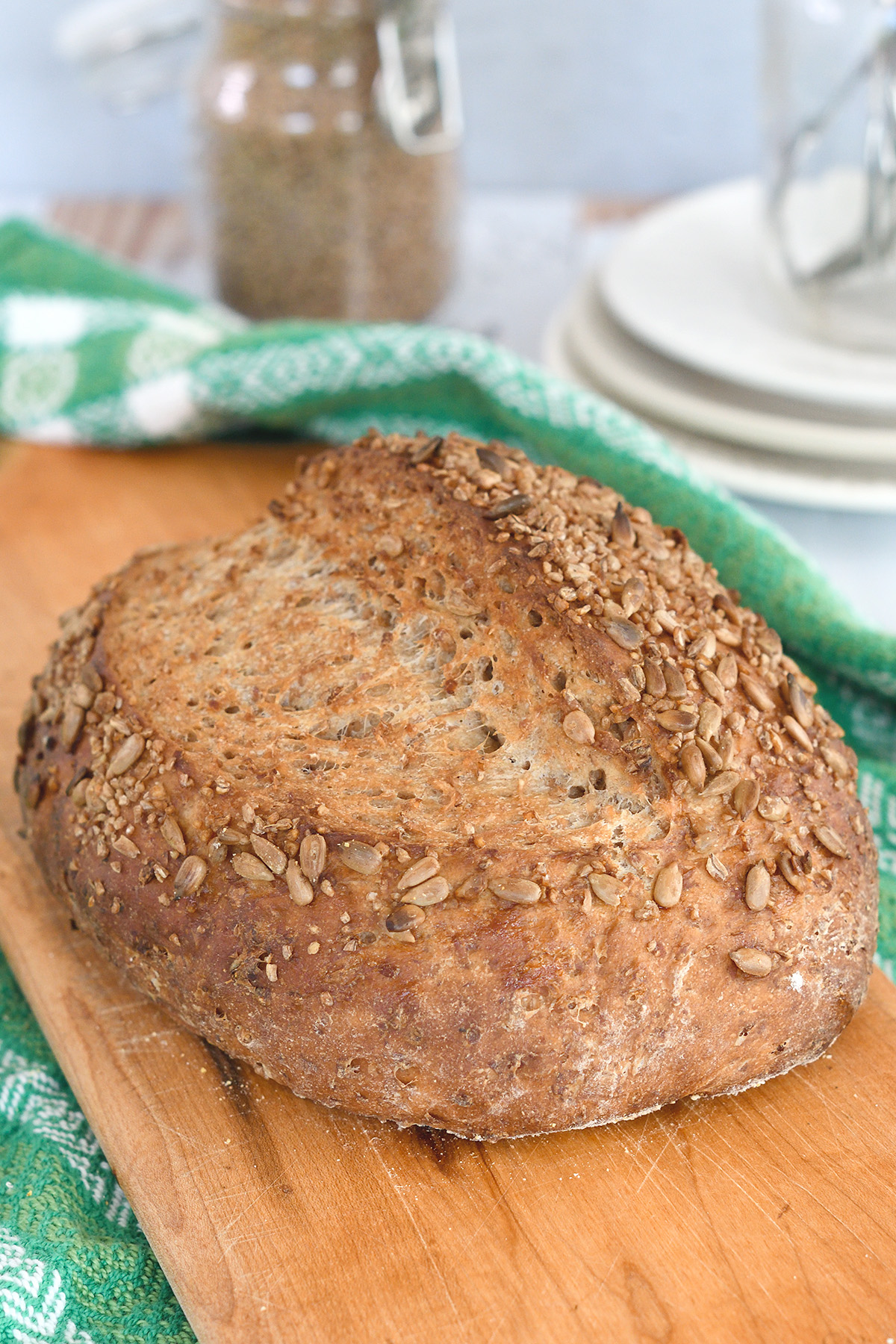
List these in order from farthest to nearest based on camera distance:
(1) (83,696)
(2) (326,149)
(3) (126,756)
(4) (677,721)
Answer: (2) (326,149)
(1) (83,696)
(3) (126,756)
(4) (677,721)

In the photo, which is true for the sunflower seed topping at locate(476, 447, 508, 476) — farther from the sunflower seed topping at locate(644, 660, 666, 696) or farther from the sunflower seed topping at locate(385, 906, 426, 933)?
the sunflower seed topping at locate(385, 906, 426, 933)

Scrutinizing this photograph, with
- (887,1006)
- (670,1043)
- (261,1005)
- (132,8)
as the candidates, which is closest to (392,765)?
(261,1005)

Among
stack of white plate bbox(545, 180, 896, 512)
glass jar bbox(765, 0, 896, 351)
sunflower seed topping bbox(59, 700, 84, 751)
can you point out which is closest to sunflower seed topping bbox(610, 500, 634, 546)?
sunflower seed topping bbox(59, 700, 84, 751)

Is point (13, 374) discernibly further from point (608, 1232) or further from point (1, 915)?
point (608, 1232)

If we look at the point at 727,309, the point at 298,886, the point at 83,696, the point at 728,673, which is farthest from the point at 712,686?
the point at 727,309

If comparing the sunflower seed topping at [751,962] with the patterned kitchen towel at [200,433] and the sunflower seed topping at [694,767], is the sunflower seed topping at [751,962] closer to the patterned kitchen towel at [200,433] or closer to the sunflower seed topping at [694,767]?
the sunflower seed topping at [694,767]

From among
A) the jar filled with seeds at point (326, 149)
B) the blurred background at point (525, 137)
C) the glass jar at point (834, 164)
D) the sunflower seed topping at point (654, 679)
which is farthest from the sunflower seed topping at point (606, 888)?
the blurred background at point (525, 137)

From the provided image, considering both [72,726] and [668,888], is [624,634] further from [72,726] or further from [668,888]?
[72,726]
